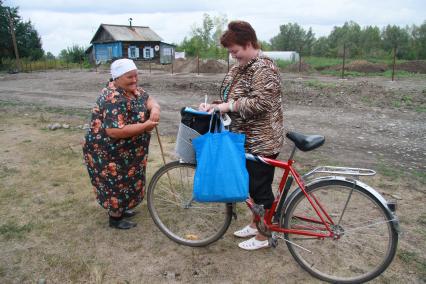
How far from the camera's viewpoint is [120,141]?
3.30 metres

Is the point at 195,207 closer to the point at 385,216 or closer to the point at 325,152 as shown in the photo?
the point at 385,216

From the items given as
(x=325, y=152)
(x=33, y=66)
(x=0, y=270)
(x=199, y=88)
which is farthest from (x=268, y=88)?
(x=33, y=66)

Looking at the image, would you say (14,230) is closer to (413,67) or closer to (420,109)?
(420,109)

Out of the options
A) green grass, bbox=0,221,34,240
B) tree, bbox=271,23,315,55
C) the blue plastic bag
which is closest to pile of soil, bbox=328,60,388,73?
the blue plastic bag

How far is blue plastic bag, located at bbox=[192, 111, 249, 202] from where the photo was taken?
2.64 metres

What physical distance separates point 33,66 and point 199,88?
29.0m

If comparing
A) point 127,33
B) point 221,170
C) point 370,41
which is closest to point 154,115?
point 221,170

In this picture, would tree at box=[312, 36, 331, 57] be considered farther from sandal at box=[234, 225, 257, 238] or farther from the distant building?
sandal at box=[234, 225, 257, 238]

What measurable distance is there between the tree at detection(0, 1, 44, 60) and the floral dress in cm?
3861

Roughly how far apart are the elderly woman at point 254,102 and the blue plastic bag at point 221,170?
0.72ft

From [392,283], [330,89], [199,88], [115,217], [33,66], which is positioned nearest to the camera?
[392,283]

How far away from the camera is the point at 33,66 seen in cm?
3669

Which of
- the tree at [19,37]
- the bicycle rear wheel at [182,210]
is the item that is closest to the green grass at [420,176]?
the bicycle rear wheel at [182,210]

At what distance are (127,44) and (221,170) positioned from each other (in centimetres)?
4175
